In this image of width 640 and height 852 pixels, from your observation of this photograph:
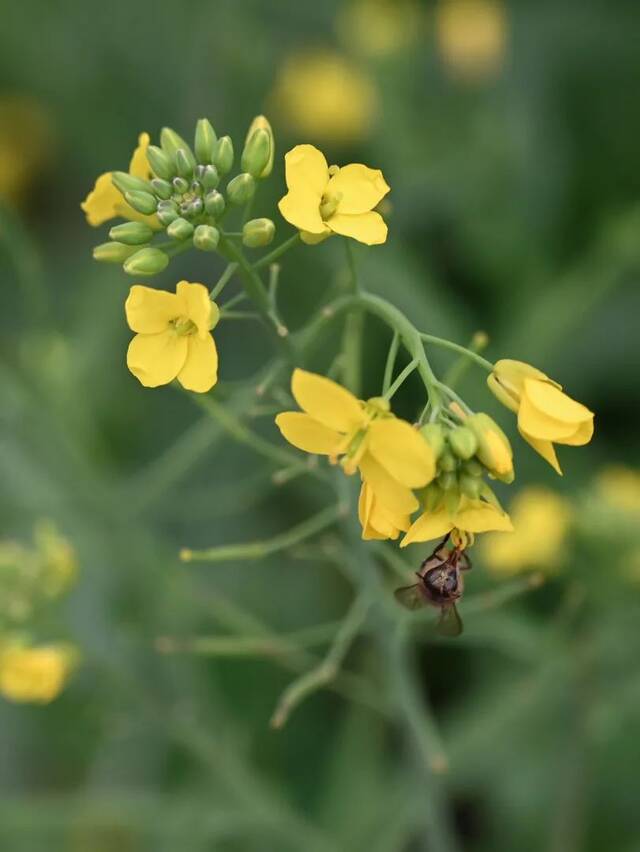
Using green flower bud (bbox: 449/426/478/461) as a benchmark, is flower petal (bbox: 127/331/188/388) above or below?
below

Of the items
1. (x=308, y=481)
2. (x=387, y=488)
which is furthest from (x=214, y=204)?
(x=308, y=481)

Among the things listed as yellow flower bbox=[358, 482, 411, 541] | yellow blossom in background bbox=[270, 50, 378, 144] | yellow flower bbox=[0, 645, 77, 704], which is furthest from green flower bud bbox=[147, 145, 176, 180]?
yellow blossom in background bbox=[270, 50, 378, 144]

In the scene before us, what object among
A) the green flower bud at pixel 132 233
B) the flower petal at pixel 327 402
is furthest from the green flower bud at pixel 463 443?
the green flower bud at pixel 132 233

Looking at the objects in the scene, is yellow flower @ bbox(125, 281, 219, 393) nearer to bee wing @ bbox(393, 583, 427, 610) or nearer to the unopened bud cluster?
the unopened bud cluster

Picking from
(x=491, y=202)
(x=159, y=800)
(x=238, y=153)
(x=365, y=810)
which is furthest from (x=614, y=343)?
(x=159, y=800)

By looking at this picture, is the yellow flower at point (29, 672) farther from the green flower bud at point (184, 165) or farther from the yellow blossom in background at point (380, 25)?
the yellow blossom in background at point (380, 25)

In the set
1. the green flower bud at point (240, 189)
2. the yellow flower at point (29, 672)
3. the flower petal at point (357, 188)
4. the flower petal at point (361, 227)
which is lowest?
the yellow flower at point (29, 672)
